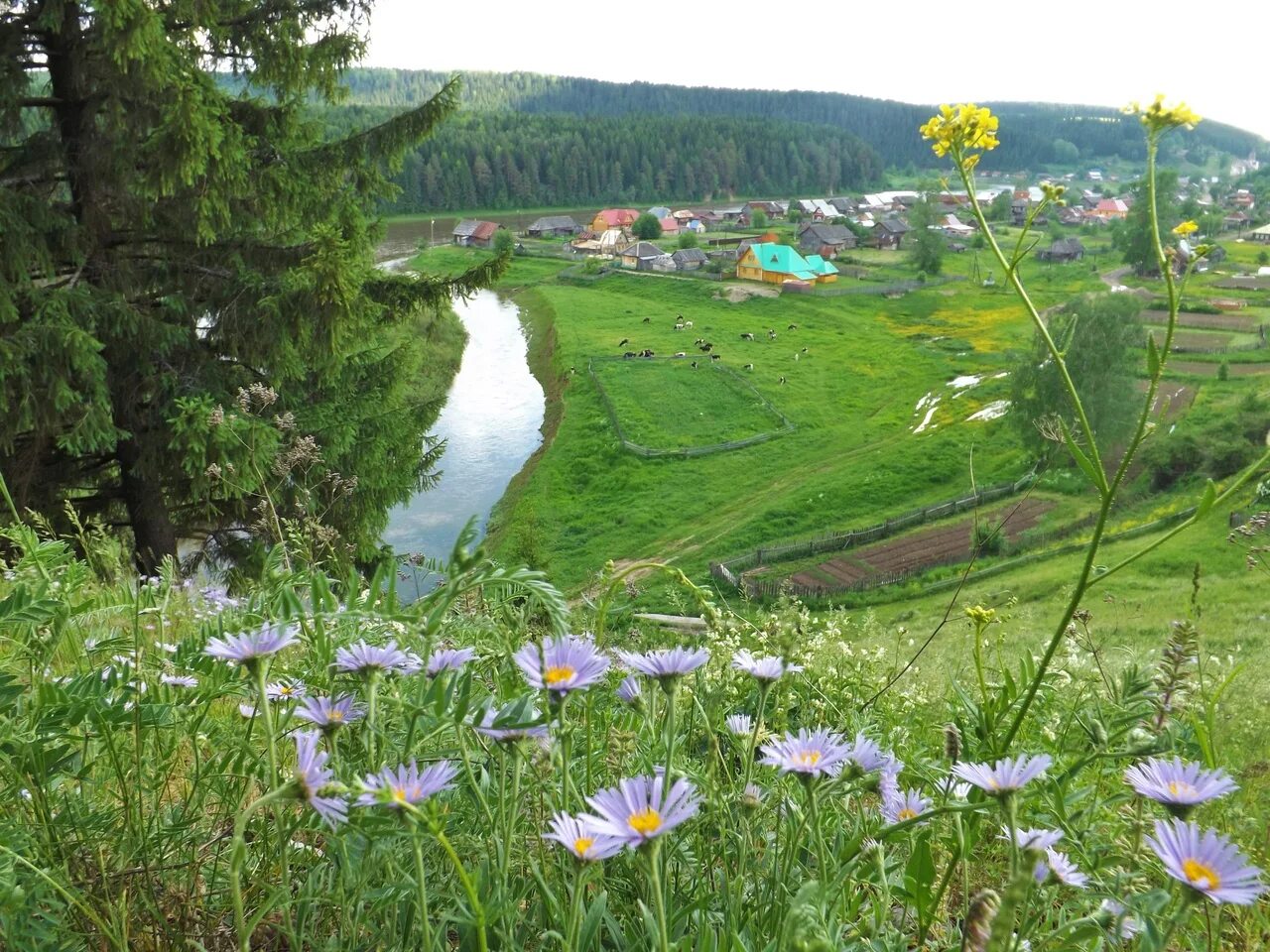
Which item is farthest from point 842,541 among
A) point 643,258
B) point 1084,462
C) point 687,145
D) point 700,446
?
point 687,145

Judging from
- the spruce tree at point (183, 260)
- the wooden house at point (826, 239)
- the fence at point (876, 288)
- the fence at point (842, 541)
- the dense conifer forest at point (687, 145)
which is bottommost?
the fence at point (842, 541)

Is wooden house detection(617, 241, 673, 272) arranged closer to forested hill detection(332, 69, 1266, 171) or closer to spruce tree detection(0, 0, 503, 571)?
spruce tree detection(0, 0, 503, 571)

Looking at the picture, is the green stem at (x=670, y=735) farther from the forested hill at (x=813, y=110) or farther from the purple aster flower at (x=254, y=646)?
the forested hill at (x=813, y=110)

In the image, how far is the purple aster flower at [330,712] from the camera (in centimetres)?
94

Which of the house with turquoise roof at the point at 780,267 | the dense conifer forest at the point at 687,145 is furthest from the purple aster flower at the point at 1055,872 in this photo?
the house with turquoise roof at the point at 780,267

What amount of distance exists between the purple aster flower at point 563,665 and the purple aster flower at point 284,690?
1.14 ft

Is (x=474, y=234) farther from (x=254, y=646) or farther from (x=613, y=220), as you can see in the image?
(x=254, y=646)

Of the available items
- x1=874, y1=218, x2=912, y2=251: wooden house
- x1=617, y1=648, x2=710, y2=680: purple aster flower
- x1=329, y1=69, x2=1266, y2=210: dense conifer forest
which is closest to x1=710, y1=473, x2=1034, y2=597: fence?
x1=617, y1=648, x2=710, y2=680: purple aster flower

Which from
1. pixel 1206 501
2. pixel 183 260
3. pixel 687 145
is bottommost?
pixel 183 260

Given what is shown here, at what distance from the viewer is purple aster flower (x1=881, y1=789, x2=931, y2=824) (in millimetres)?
1100

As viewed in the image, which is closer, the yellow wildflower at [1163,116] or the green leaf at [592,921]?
the green leaf at [592,921]

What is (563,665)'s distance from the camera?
36.3 inches

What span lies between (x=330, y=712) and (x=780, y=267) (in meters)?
49.8

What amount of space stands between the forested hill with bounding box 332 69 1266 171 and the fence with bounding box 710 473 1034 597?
10777cm
